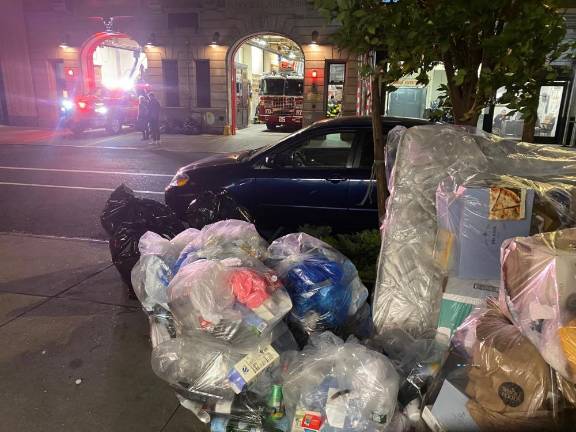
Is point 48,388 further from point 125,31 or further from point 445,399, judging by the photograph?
point 125,31

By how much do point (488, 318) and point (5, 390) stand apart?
9.39ft

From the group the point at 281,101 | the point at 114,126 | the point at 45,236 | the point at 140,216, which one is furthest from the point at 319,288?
the point at 281,101

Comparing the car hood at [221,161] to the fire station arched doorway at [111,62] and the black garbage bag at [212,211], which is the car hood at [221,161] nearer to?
the black garbage bag at [212,211]

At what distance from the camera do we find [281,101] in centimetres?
2080

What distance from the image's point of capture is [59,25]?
20078mm

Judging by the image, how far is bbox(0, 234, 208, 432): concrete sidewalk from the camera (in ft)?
8.41

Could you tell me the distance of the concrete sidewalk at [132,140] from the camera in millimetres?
14711

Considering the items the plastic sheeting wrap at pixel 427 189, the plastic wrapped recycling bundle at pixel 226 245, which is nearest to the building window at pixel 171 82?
the plastic wrapped recycling bundle at pixel 226 245

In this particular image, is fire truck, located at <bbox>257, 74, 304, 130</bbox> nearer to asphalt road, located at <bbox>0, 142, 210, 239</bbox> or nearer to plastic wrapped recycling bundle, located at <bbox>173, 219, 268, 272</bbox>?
asphalt road, located at <bbox>0, 142, 210, 239</bbox>

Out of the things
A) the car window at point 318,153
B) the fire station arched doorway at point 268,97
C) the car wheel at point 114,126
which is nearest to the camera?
the car window at point 318,153

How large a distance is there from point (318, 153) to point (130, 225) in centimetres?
226

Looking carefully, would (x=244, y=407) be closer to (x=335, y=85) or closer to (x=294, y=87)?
(x=335, y=85)

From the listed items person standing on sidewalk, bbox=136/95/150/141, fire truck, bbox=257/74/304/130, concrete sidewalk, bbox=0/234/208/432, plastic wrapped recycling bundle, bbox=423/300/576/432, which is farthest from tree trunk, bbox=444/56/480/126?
fire truck, bbox=257/74/304/130

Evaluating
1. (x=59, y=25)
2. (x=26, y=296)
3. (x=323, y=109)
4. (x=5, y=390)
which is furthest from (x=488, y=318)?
(x=59, y=25)
